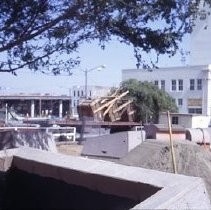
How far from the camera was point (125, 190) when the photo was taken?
4906 millimetres

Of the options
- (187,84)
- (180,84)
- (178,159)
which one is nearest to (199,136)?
(178,159)

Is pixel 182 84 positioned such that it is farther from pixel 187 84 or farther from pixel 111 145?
pixel 111 145

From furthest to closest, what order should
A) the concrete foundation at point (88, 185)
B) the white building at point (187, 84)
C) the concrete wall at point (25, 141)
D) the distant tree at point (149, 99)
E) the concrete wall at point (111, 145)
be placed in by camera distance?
the white building at point (187, 84)
the distant tree at point (149, 99)
the concrete wall at point (111, 145)
the concrete wall at point (25, 141)
the concrete foundation at point (88, 185)

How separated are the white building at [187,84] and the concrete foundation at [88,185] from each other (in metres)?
70.4

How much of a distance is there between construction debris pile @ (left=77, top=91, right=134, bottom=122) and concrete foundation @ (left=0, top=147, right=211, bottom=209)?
32125 millimetres

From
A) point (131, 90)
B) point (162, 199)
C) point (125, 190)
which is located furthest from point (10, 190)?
point (131, 90)

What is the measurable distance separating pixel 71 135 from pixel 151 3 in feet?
74.3

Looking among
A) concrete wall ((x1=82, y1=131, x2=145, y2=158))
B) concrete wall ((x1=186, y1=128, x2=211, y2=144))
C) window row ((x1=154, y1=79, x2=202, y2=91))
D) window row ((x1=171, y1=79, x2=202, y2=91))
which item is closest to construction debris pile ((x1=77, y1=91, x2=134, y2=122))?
concrete wall ((x1=186, y1=128, x2=211, y2=144))

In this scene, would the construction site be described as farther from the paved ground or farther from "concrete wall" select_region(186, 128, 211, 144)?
"concrete wall" select_region(186, 128, 211, 144)

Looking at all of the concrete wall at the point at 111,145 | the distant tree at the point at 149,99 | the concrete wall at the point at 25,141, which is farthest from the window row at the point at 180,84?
the concrete wall at the point at 25,141

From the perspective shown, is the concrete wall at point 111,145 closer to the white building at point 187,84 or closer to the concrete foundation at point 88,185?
the concrete foundation at point 88,185

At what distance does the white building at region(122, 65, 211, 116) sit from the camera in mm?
76875

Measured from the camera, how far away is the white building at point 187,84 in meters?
76.9

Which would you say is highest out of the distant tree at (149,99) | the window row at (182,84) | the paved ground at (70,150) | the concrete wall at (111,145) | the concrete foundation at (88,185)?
the window row at (182,84)
